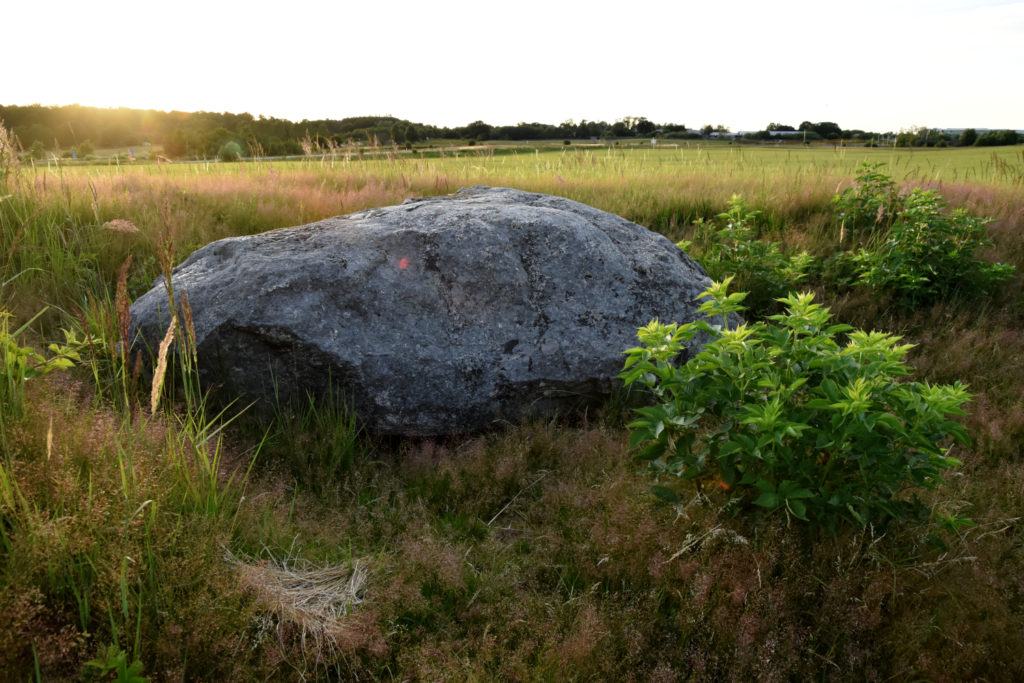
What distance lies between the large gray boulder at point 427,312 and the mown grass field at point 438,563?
0.25 meters

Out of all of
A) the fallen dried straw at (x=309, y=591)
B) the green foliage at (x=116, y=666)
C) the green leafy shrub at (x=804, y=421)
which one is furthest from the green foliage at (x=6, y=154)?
the green leafy shrub at (x=804, y=421)

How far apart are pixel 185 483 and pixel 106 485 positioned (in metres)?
0.27

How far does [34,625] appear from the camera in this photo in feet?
6.51

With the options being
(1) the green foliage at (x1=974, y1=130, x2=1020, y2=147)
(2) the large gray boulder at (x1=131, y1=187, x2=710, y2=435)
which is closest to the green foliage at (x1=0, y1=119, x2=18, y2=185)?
(2) the large gray boulder at (x1=131, y1=187, x2=710, y2=435)

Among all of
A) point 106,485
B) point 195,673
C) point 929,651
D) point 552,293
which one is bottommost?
point 929,651

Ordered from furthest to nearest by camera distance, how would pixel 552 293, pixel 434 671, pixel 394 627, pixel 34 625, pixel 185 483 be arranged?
pixel 552 293 → pixel 185 483 → pixel 394 627 → pixel 434 671 → pixel 34 625

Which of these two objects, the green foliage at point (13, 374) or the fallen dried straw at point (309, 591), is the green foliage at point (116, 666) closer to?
the fallen dried straw at point (309, 591)

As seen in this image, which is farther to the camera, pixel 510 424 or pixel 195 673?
pixel 510 424

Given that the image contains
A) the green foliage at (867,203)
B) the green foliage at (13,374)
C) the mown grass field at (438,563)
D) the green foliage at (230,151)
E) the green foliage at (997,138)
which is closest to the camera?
the mown grass field at (438,563)

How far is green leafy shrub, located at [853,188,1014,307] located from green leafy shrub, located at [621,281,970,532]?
3.83m

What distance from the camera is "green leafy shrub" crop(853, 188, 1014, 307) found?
20.0 feet

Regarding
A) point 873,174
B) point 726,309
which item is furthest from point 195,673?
point 873,174

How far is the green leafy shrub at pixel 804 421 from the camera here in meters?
2.55

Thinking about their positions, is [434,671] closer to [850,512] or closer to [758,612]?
[758,612]
